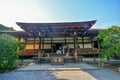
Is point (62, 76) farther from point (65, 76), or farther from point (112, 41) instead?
point (112, 41)

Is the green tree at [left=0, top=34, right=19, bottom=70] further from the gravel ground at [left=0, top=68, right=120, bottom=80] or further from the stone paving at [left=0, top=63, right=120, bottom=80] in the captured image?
the gravel ground at [left=0, top=68, right=120, bottom=80]

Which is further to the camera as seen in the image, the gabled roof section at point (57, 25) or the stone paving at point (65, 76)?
the gabled roof section at point (57, 25)

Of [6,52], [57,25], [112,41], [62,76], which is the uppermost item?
[57,25]

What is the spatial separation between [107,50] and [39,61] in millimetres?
7189

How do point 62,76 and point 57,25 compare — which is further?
point 57,25

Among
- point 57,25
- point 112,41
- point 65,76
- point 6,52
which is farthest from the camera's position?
point 57,25

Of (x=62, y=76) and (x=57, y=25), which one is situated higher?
(x=57, y=25)

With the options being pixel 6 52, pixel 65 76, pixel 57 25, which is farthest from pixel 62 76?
pixel 57 25

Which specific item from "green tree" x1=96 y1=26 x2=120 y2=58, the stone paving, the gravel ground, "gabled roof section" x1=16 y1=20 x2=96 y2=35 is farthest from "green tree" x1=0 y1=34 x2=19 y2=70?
"green tree" x1=96 y1=26 x2=120 y2=58

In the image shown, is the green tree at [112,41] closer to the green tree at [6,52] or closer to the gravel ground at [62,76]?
the gravel ground at [62,76]

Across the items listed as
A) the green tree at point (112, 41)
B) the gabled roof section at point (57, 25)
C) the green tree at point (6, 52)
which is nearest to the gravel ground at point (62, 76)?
the green tree at point (112, 41)

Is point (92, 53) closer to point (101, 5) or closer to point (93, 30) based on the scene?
point (93, 30)

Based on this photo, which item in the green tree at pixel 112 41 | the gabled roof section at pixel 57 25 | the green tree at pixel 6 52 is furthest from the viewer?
the gabled roof section at pixel 57 25

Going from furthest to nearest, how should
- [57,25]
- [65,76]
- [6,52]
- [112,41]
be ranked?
[57,25]
[6,52]
[112,41]
[65,76]
